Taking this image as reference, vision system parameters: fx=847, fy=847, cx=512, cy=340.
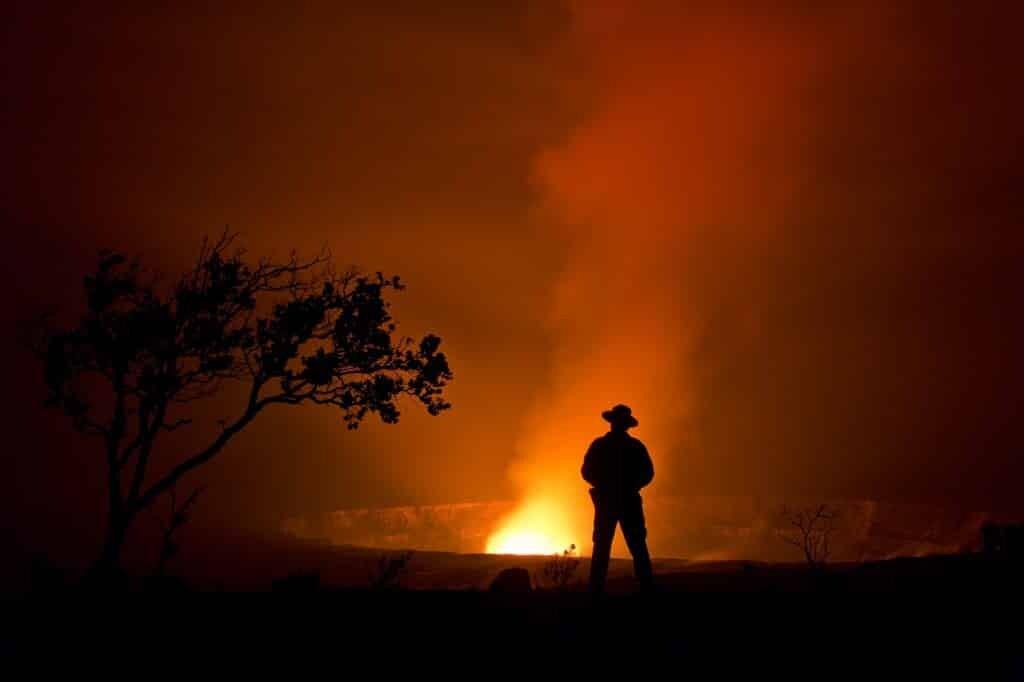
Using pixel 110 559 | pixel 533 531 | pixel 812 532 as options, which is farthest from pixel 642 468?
pixel 812 532

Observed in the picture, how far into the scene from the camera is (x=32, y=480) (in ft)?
430

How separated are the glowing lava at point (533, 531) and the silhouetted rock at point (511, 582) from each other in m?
70.6

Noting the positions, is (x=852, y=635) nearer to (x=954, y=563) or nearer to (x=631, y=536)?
(x=631, y=536)

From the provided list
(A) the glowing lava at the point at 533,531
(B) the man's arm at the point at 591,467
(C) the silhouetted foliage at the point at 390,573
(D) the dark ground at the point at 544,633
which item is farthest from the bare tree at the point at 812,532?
(A) the glowing lava at the point at 533,531

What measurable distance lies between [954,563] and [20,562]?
5530 cm

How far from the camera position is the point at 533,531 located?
10525cm

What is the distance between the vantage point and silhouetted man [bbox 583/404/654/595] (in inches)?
647

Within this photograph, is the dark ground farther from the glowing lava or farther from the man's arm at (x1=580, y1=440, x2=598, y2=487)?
the glowing lava

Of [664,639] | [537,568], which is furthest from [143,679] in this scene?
[537,568]

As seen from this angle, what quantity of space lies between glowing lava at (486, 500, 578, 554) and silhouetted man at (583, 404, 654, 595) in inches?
2972

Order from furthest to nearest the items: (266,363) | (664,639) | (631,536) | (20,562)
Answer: (20,562), (266,363), (631,536), (664,639)

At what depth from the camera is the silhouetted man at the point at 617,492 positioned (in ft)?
53.9

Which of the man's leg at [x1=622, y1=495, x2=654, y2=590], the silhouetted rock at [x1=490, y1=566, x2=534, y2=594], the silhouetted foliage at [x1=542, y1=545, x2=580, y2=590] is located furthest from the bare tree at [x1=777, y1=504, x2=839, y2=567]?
the man's leg at [x1=622, y1=495, x2=654, y2=590]

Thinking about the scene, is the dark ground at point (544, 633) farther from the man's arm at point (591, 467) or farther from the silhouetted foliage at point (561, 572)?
the silhouetted foliage at point (561, 572)
